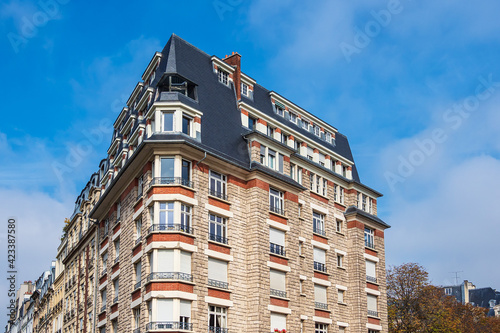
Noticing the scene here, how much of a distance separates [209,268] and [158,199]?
492 centimetres

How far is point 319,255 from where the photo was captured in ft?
148

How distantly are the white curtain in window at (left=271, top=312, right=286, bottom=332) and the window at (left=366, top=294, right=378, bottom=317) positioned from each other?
12109 mm

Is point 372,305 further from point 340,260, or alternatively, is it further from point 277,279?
point 277,279

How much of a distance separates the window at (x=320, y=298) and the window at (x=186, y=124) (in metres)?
15.2

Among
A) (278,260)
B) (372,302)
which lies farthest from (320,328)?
(278,260)

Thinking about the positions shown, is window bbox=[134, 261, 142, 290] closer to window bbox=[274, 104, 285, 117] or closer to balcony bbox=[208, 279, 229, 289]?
balcony bbox=[208, 279, 229, 289]

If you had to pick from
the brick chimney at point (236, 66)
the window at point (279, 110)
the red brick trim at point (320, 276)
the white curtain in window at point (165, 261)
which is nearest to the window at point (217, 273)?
the white curtain in window at point (165, 261)

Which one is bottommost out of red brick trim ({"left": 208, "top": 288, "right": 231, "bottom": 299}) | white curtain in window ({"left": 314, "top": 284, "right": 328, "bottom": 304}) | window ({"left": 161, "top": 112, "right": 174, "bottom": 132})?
red brick trim ({"left": 208, "top": 288, "right": 231, "bottom": 299})

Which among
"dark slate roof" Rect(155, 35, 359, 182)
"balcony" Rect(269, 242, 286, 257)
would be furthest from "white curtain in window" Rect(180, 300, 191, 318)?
"dark slate roof" Rect(155, 35, 359, 182)

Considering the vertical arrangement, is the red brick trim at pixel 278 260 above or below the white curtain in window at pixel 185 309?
above

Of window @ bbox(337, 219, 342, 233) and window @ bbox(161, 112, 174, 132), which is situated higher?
window @ bbox(161, 112, 174, 132)

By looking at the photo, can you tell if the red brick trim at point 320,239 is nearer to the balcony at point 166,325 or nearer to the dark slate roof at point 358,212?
the dark slate roof at point 358,212

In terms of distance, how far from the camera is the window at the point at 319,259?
44.6 meters

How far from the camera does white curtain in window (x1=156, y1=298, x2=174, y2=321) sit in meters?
32.6
